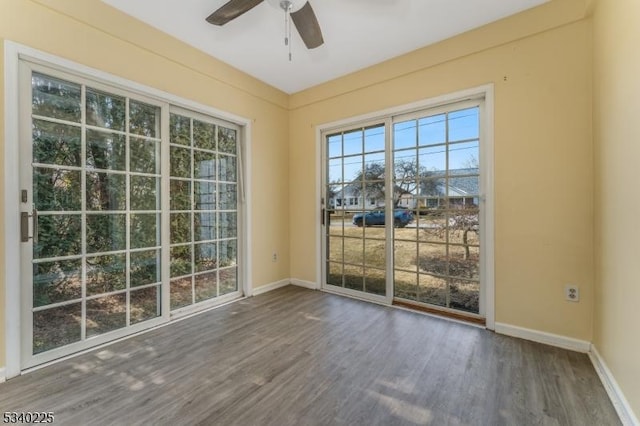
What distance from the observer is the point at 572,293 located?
87.2 inches

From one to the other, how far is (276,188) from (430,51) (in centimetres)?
245

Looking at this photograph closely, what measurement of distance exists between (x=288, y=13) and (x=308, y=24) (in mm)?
168

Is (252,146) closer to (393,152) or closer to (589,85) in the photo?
(393,152)

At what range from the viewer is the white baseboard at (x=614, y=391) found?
4.71 ft

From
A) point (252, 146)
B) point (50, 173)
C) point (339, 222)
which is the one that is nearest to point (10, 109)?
point (50, 173)

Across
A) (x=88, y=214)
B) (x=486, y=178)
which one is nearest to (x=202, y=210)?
(x=88, y=214)

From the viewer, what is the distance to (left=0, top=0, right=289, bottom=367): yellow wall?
1.99 metres

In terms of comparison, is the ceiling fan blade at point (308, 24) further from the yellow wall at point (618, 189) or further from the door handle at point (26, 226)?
the door handle at point (26, 226)

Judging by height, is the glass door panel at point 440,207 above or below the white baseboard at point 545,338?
above

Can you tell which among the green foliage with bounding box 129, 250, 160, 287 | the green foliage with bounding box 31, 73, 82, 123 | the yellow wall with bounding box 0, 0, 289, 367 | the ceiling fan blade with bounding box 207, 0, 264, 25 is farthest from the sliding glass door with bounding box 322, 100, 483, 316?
the green foliage with bounding box 31, 73, 82, 123

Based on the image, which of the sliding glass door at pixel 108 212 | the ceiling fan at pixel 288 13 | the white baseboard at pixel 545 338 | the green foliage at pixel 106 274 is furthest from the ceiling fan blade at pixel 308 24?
the white baseboard at pixel 545 338

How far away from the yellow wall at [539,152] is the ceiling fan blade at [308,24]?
4.52 ft

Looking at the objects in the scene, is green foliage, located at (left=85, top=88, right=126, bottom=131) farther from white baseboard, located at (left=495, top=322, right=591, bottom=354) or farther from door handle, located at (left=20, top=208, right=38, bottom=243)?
white baseboard, located at (left=495, top=322, right=591, bottom=354)

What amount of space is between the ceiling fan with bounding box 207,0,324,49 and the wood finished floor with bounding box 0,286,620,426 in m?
2.41
